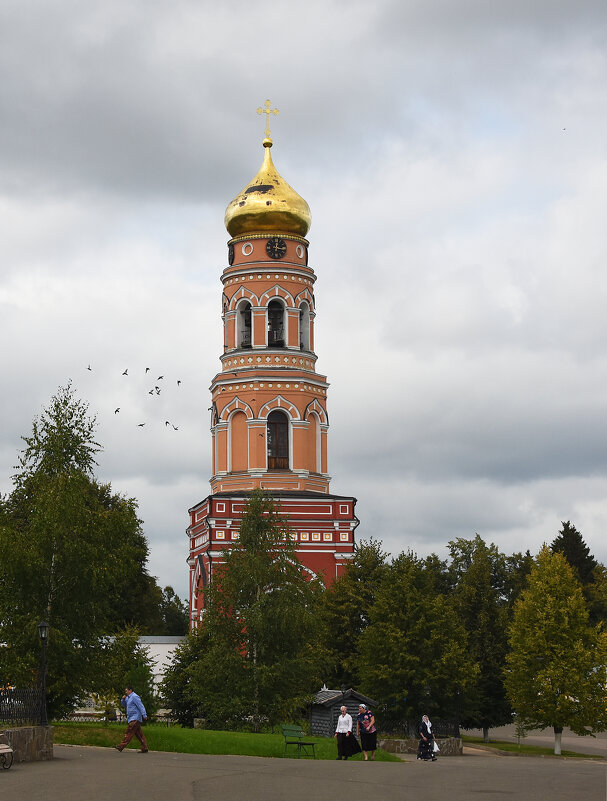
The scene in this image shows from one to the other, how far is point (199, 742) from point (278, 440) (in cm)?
2158

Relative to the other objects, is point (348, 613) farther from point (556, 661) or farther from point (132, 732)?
point (132, 732)

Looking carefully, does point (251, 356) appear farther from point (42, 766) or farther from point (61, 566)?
point (42, 766)

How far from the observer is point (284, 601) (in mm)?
30875

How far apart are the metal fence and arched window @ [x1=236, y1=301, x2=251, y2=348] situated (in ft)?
87.7

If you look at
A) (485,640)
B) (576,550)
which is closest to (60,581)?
(485,640)

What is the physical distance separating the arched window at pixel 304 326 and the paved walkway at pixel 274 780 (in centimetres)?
2753

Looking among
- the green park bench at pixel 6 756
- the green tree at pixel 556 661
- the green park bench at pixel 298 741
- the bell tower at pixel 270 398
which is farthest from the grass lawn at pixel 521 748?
the green park bench at pixel 6 756

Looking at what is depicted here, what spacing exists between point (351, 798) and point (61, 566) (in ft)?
38.6

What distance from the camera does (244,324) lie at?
4684 centimetres

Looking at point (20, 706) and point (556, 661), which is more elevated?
point (556, 661)

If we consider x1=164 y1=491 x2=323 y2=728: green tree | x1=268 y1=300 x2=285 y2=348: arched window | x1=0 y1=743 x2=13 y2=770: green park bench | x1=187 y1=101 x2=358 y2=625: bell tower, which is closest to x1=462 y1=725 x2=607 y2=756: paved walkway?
x1=187 y1=101 x2=358 y2=625: bell tower

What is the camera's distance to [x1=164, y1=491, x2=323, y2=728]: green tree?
29938 millimetres

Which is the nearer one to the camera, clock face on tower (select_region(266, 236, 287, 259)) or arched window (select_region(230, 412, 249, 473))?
arched window (select_region(230, 412, 249, 473))

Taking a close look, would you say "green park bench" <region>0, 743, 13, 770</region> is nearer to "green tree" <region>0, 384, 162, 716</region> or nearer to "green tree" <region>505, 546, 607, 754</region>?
"green tree" <region>0, 384, 162, 716</region>
